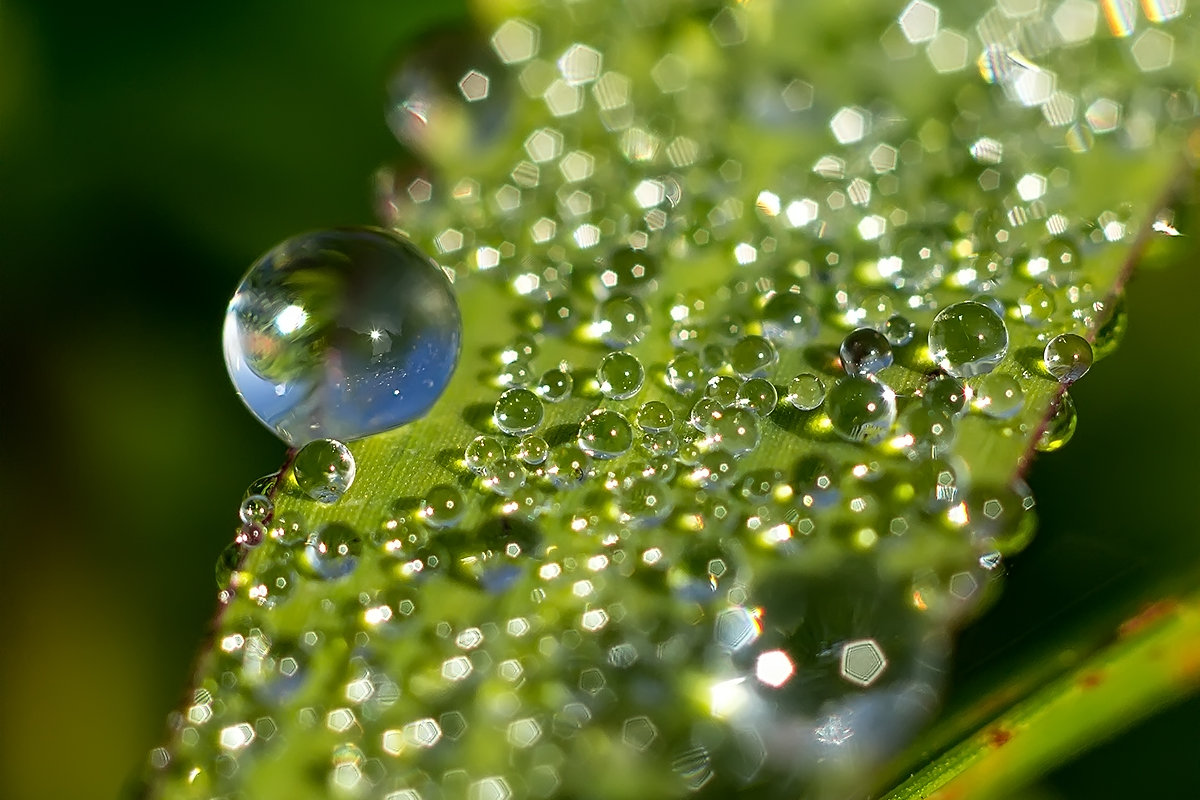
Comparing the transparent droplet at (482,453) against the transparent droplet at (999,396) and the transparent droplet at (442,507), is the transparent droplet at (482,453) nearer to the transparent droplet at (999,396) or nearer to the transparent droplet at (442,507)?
the transparent droplet at (442,507)

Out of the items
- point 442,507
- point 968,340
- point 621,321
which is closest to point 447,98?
point 621,321

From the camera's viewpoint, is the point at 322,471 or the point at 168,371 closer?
the point at 322,471

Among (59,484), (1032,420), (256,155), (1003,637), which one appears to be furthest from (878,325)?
(59,484)

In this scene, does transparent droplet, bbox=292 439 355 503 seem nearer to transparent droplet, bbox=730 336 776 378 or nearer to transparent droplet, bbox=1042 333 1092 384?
transparent droplet, bbox=730 336 776 378

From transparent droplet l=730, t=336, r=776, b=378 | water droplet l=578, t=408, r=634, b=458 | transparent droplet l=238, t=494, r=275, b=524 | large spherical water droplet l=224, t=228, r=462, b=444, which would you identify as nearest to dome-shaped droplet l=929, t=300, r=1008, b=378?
transparent droplet l=730, t=336, r=776, b=378

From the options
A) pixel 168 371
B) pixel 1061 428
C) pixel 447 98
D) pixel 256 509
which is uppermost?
pixel 447 98

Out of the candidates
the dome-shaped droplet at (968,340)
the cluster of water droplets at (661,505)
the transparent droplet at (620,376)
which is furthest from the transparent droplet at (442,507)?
the dome-shaped droplet at (968,340)

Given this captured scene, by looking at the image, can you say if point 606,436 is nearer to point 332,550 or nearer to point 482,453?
point 482,453
